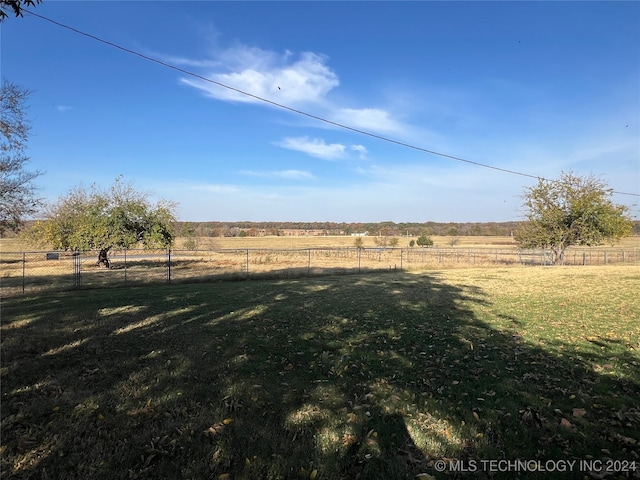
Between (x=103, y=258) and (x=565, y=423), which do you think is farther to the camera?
(x=103, y=258)

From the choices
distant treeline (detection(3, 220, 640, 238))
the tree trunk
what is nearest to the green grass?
the tree trunk

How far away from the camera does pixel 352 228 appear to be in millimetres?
132750

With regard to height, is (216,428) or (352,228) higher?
(352,228)

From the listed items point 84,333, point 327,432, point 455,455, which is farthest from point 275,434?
point 84,333

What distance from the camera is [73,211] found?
32.3 meters

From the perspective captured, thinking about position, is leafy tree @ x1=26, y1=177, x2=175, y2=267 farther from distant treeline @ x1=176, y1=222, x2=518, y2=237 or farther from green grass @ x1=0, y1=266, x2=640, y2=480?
distant treeline @ x1=176, y1=222, x2=518, y2=237

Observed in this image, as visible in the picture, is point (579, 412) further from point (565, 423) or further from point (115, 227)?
point (115, 227)

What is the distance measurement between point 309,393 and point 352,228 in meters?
129

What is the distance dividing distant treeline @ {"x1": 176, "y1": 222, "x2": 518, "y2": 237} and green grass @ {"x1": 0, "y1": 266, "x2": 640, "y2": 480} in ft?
319

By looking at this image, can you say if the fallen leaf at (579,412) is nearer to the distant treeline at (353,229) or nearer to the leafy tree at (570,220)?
the leafy tree at (570,220)

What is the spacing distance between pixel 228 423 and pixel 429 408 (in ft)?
6.96

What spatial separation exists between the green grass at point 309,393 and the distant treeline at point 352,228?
97.2m

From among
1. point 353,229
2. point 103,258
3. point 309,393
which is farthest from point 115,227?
point 353,229

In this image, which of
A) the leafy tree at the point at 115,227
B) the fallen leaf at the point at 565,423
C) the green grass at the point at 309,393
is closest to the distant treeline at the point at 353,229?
the leafy tree at the point at 115,227
